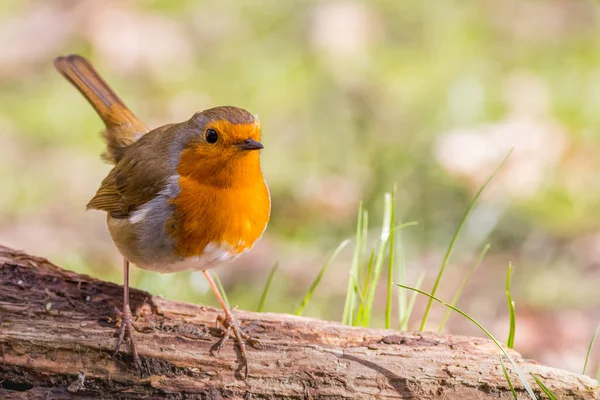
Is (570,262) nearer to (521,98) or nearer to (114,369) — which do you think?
(521,98)

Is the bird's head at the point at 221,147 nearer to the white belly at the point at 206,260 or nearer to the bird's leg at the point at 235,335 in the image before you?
the white belly at the point at 206,260

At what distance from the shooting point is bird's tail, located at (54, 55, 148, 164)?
13.9 ft

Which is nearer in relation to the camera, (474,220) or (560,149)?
(474,220)

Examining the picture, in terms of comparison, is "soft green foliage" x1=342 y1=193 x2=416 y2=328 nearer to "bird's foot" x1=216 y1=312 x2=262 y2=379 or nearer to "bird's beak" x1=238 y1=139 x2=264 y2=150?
"bird's foot" x1=216 y1=312 x2=262 y2=379

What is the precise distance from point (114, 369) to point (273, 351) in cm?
61

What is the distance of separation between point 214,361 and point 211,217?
1.88 feet

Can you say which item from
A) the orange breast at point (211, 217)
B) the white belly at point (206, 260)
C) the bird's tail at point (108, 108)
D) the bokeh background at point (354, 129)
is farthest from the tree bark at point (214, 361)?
the bokeh background at point (354, 129)

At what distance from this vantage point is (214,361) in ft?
10.3

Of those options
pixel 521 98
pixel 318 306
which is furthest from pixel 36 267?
pixel 521 98

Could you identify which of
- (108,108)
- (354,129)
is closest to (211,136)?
(108,108)

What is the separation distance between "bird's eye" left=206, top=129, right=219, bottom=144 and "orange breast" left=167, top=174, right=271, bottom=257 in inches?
7.3

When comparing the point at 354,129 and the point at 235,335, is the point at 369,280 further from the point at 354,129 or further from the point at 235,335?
the point at 354,129

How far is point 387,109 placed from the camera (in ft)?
22.6

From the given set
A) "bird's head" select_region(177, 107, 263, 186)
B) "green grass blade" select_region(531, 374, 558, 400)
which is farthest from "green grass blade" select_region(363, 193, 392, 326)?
"green grass blade" select_region(531, 374, 558, 400)
